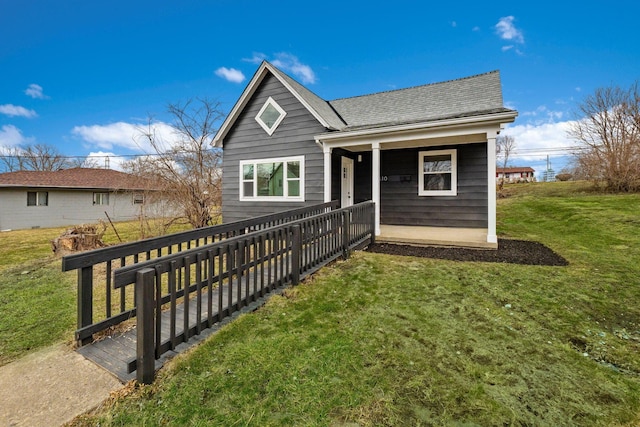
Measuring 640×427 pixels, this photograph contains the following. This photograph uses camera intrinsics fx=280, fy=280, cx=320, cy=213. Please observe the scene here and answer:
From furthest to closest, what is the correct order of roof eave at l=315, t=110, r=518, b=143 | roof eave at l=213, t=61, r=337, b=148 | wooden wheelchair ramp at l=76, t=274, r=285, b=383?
roof eave at l=213, t=61, r=337, b=148
roof eave at l=315, t=110, r=518, b=143
wooden wheelchair ramp at l=76, t=274, r=285, b=383

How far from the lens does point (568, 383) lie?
2211mm

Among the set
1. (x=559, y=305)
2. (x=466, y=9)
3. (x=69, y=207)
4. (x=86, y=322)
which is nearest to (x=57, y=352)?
(x=86, y=322)

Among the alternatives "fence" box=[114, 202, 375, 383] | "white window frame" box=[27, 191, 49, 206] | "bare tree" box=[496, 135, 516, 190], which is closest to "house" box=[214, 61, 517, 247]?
"fence" box=[114, 202, 375, 383]

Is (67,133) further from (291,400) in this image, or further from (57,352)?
(291,400)

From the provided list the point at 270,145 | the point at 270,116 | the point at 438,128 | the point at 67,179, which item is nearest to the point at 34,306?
the point at 270,145

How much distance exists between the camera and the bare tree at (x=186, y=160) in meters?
10.7

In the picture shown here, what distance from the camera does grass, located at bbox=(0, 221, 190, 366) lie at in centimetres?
305

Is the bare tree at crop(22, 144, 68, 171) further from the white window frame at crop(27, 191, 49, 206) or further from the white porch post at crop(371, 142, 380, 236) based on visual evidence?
the white porch post at crop(371, 142, 380, 236)

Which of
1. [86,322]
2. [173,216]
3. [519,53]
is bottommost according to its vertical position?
[86,322]

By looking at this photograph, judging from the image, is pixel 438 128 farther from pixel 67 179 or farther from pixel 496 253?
pixel 67 179

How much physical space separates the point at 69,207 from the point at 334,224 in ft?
72.2

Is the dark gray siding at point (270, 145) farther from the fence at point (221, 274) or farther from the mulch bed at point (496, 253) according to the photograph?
the mulch bed at point (496, 253)

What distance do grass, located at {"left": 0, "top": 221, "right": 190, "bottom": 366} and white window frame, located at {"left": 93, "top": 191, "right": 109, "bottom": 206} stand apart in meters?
15.3

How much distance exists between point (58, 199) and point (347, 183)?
66.2 feet
